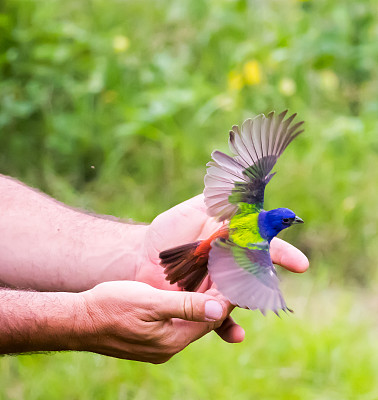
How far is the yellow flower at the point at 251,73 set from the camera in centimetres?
334

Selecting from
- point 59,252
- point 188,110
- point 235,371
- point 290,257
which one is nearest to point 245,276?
point 290,257

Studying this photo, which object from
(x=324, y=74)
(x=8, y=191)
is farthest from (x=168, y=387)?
(x=324, y=74)

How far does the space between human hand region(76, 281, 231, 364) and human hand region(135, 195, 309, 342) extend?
174 millimetres

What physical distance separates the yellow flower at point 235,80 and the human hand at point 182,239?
1545 millimetres

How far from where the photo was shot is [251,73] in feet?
11.0

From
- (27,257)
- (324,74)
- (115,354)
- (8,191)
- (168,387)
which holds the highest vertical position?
(324,74)

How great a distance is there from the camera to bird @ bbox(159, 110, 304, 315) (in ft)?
4.33

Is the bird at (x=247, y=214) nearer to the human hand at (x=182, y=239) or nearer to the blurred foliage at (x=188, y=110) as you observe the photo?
the human hand at (x=182, y=239)

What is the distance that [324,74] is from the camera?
3.50 meters

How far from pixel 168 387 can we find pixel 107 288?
95 cm

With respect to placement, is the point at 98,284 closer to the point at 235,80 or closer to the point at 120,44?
the point at 235,80

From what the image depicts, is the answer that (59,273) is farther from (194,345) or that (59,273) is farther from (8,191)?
(194,345)

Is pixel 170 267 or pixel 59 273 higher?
pixel 170 267

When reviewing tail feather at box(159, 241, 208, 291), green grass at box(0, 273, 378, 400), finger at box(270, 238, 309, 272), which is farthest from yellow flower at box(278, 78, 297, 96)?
tail feather at box(159, 241, 208, 291)
